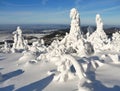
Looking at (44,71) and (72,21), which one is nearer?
(44,71)

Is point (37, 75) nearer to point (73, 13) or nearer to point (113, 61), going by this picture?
point (113, 61)

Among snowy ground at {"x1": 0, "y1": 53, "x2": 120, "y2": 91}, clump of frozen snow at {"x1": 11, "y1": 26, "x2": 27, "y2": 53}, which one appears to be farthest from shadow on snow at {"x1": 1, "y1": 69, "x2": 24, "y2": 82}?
clump of frozen snow at {"x1": 11, "y1": 26, "x2": 27, "y2": 53}

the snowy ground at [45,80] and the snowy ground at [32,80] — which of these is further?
the snowy ground at [32,80]

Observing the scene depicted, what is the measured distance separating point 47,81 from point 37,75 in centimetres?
169

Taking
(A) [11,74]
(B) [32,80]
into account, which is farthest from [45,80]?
(A) [11,74]

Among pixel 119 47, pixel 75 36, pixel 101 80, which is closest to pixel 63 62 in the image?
pixel 101 80

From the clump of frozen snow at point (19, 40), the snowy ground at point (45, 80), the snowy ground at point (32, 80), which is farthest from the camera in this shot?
the clump of frozen snow at point (19, 40)

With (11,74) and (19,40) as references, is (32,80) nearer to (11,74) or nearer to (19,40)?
(11,74)

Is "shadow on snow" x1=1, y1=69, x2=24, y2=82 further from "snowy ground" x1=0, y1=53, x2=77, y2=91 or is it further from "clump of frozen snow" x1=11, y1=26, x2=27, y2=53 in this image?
"clump of frozen snow" x1=11, y1=26, x2=27, y2=53

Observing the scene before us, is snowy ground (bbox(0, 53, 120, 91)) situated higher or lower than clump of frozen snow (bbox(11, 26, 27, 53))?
lower

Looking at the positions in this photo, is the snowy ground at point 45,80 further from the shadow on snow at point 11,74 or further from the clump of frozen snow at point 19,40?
the clump of frozen snow at point 19,40

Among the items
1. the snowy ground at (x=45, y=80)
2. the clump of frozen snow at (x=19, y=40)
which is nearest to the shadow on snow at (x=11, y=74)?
the snowy ground at (x=45, y=80)

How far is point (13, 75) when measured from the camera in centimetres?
1384

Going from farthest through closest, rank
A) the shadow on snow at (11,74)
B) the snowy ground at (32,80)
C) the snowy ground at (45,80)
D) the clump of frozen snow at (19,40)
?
the clump of frozen snow at (19,40) → the shadow on snow at (11,74) → the snowy ground at (32,80) → the snowy ground at (45,80)
